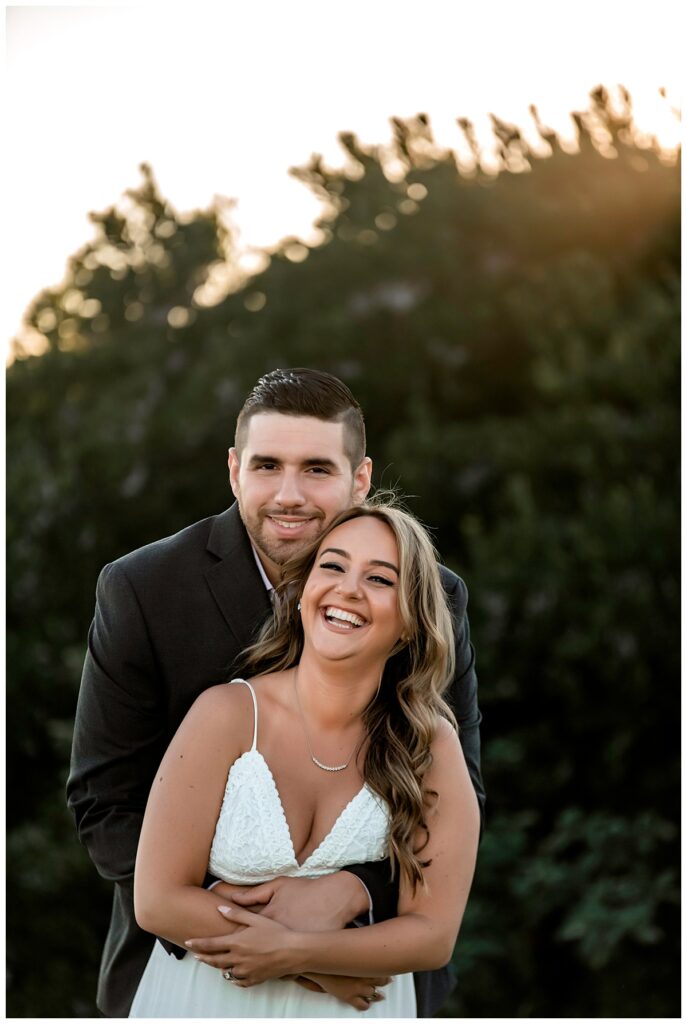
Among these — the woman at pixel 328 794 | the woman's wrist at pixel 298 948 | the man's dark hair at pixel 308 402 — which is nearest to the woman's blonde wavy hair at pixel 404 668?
the woman at pixel 328 794

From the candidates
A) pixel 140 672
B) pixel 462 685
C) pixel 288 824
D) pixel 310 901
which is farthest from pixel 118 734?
pixel 462 685

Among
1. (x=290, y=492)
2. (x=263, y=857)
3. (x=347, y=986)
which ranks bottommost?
(x=347, y=986)

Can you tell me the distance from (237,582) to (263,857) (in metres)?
0.72

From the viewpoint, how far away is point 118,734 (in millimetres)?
2852

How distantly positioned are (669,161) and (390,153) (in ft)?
5.57

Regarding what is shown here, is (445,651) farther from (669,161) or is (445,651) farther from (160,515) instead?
(669,161)

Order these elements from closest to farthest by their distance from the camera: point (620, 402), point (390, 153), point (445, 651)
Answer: point (445, 651) → point (620, 402) → point (390, 153)

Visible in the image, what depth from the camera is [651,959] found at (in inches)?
242

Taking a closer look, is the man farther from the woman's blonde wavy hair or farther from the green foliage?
the green foliage

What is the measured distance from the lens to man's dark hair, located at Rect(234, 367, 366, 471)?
295 cm

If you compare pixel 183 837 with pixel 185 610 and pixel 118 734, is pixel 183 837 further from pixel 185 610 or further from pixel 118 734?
pixel 185 610

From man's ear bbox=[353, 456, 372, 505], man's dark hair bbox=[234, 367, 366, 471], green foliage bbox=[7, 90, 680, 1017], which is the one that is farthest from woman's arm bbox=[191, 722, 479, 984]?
green foliage bbox=[7, 90, 680, 1017]

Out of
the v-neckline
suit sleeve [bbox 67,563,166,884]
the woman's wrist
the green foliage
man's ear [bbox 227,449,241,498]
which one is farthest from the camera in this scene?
the green foliage

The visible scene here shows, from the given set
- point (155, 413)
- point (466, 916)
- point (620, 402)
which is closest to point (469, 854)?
point (466, 916)
